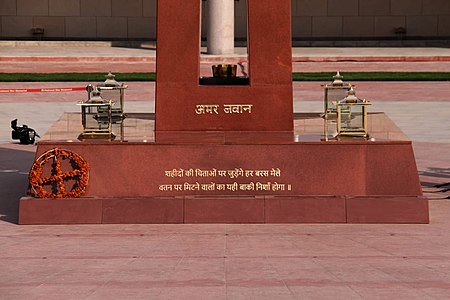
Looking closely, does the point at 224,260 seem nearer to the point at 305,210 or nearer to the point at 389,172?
the point at 305,210

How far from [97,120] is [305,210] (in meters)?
3.34

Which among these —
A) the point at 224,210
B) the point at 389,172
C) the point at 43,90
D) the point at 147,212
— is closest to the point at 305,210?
the point at 224,210

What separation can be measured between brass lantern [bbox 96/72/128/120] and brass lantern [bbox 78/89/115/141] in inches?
35.6

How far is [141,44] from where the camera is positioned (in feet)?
164

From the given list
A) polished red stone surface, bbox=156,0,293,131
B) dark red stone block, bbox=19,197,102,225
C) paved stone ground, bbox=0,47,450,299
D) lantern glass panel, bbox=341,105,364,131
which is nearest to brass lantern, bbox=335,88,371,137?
lantern glass panel, bbox=341,105,364,131

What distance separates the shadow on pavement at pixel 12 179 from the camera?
15.0m

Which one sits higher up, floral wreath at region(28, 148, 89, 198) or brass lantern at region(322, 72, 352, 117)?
brass lantern at region(322, 72, 352, 117)

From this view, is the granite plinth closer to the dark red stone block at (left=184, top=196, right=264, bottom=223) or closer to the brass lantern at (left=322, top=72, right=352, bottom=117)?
the dark red stone block at (left=184, top=196, right=264, bottom=223)

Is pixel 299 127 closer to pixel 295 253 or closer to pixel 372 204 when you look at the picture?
pixel 372 204

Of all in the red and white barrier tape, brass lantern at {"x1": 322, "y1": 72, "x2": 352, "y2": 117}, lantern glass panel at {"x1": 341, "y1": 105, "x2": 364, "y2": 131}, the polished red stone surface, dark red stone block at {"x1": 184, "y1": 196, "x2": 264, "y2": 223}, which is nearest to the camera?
dark red stone block at {"x1": 184, "y1": 196, "x2": 264, "y2": 223}

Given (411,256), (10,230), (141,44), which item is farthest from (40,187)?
(141,44)

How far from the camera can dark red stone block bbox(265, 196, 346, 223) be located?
13852mm

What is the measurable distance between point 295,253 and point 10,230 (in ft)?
12.9

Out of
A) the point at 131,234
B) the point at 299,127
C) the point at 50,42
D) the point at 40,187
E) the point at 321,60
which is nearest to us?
the point at 131,234
